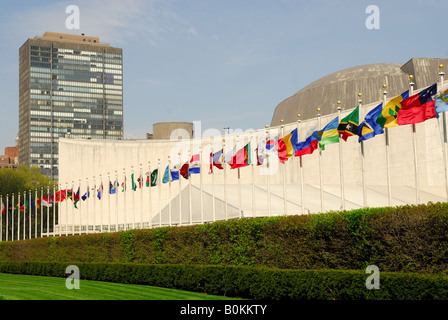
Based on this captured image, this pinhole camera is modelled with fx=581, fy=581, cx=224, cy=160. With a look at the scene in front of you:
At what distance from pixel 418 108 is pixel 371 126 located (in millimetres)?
2197

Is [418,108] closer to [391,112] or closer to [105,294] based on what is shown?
[391,112]

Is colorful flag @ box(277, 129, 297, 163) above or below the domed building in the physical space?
below

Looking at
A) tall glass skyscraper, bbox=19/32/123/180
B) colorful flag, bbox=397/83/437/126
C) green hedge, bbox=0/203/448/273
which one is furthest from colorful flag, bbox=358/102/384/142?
tall glass skyscraper, bbox=19/32/123/180

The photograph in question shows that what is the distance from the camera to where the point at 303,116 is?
58.2 metres

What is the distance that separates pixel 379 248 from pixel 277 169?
1583 inches

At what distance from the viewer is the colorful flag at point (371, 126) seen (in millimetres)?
19516

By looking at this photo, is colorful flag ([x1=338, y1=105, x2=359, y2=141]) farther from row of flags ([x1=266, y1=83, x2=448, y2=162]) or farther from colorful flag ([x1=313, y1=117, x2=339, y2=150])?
colorful flag ([x1=313, y1=117, x2=339, y2=150])

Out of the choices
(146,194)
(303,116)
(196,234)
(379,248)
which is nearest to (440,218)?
(379,248)

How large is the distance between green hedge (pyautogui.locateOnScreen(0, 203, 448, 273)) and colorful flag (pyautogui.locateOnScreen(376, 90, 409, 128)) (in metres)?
4.21

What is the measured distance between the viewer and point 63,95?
18788 centimetres

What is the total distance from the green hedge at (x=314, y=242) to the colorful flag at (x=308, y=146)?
4.27 meters

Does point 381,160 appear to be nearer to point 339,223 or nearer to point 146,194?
point 146,194

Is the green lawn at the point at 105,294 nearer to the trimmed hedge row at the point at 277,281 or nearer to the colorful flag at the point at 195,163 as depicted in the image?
the trimmed hedge row at the point at 277,281

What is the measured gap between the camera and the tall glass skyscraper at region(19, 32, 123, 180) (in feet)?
600
